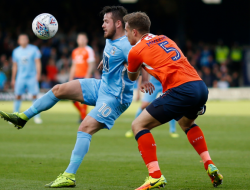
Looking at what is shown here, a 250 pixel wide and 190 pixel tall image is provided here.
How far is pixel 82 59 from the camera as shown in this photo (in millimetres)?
14141

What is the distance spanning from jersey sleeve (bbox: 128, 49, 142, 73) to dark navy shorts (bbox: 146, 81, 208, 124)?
45cm

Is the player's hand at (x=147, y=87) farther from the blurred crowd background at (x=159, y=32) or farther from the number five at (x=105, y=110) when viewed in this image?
the blurred crowd background at (x=159, y=32)

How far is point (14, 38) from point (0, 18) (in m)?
2.91

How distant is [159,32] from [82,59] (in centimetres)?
1785

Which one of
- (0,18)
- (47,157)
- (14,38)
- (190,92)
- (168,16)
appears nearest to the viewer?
(190,92)

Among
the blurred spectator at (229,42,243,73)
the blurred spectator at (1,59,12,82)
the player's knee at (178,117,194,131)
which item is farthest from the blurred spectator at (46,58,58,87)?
the player's knee at (178,117,194,131)

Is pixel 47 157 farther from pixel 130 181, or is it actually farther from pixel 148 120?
pixel 148 120

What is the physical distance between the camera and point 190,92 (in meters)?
4.70

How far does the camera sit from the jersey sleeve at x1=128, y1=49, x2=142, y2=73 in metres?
4.79

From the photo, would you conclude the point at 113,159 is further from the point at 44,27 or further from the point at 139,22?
the point at 139,22

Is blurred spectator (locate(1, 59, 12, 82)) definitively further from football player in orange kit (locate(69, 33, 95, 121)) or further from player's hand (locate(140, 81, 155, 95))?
player's hand (locate(140, 81, 155, 95))

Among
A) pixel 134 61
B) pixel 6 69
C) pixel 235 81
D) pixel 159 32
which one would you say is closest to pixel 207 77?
pixel 235 81

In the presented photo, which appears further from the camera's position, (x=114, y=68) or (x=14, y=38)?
(x=14, y=38)

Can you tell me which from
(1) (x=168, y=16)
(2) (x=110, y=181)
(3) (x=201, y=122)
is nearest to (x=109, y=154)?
(2) (x=110, y=181)
